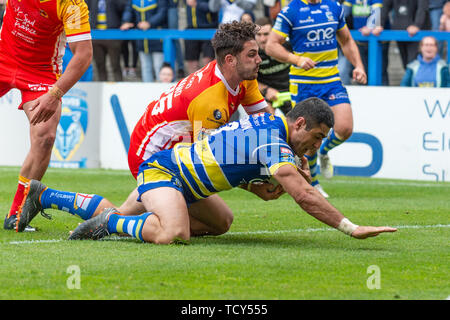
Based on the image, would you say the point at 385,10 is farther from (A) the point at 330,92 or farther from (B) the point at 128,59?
(B) the point at 128,59

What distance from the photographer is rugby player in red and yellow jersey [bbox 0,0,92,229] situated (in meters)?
7.75

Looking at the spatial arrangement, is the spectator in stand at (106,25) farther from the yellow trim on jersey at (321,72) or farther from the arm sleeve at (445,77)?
the yellow trim on jersey at (321,72)

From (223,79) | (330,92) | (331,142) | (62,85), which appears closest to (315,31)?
(330,92)

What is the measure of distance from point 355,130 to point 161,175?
689 cm

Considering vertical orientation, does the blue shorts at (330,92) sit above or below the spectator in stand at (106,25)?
below

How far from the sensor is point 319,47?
1093cm

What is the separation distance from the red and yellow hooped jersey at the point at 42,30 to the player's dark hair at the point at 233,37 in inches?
43.2

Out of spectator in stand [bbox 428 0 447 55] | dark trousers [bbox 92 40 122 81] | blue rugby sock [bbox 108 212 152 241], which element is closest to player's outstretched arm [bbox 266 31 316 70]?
blue rugby sock [bbox 108 212 152 241]

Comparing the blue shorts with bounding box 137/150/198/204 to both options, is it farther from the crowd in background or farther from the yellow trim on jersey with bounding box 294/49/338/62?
the crowd in background

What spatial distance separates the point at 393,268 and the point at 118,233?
7.09 ft

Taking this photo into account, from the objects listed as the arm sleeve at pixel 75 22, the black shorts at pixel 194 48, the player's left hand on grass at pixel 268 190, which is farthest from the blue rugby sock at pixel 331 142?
the black shorts at pixel 194 48

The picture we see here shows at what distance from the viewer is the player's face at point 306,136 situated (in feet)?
22.3

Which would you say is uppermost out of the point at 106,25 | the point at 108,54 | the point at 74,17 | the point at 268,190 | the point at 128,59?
the point at 74,17
